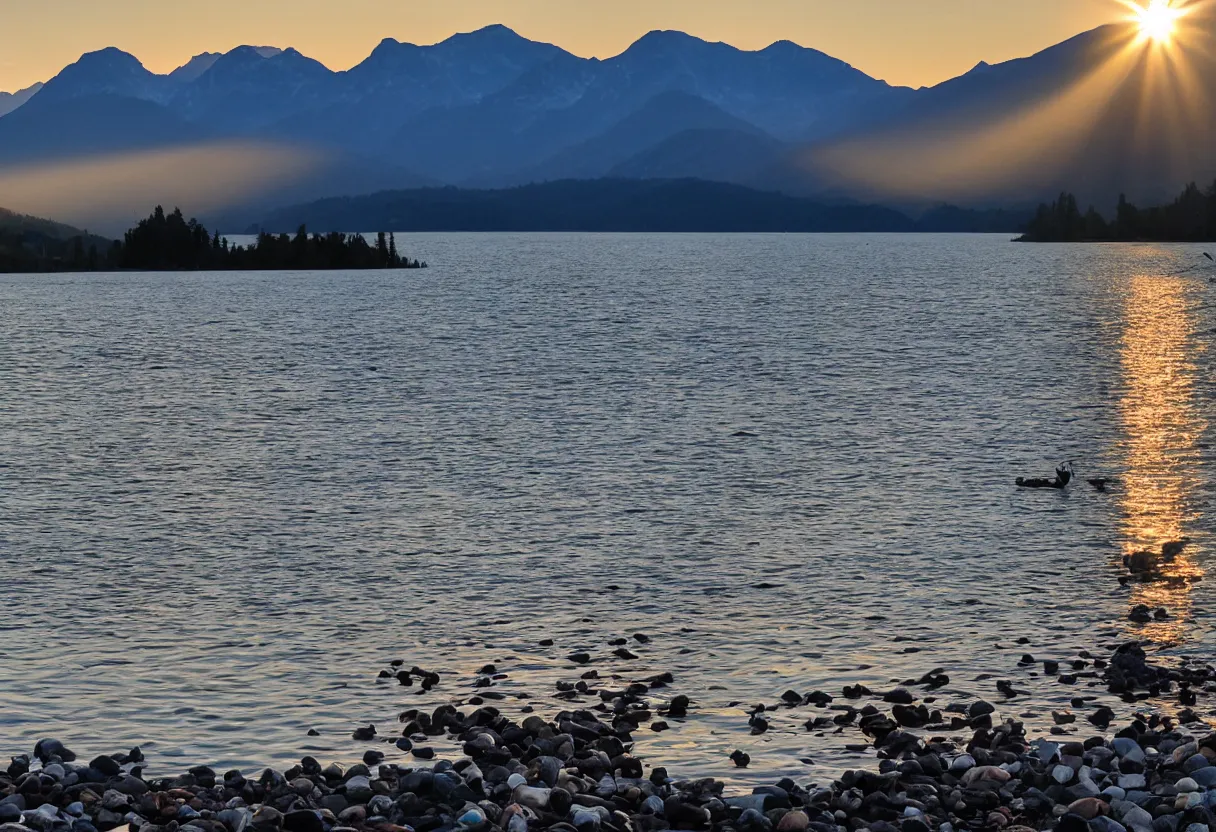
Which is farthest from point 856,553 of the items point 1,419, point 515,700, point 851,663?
point 1,419

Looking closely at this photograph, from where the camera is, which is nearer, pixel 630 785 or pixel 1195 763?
pixel 1195 763

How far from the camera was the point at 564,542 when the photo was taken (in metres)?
41.7

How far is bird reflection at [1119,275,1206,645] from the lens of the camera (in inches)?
1387

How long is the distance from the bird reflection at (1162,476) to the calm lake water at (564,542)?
250 mm

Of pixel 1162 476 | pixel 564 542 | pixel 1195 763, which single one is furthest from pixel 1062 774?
pixel 1162 476

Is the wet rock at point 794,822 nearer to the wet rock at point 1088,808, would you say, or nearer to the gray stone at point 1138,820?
the wet rock at point 1088,808

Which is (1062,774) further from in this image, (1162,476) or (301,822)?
(1162,476)

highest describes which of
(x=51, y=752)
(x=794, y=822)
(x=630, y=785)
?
(x=794, y=822)

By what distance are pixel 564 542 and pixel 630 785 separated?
21.2m

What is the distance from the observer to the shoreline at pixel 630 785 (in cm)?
1886

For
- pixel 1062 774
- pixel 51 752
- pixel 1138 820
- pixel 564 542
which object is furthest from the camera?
pixel 564 542

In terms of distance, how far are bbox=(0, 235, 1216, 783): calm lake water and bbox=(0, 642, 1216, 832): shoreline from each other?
1117 mm

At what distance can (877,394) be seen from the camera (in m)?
85.2

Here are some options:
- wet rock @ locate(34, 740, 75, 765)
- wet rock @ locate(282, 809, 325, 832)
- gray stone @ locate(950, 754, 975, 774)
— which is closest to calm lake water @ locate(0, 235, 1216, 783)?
wet rock @ locate(34, 740, 75, 765)
